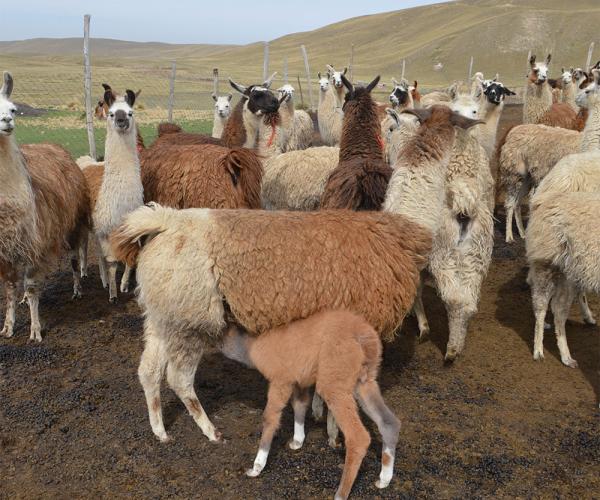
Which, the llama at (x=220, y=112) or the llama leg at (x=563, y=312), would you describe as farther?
the llama at (x=220, y=112)

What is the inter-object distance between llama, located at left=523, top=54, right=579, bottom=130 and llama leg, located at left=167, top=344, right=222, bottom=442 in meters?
8.84

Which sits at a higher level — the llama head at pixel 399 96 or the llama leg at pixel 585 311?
the llama head at pixel 399 96

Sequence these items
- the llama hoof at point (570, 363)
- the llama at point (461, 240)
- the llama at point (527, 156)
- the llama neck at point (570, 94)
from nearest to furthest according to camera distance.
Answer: the llama at point (461, 240) → the llama hoof at point (570, 363) → the llama at point (527, 156) → the llama neck at point (570, 94)

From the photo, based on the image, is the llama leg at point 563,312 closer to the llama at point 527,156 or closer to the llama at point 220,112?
the llama at point 527,156

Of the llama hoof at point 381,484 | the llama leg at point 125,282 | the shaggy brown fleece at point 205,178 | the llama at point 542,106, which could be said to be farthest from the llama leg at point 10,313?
the llama at point 542,106

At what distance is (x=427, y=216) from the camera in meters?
3.67

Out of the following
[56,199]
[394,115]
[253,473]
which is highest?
[394,115]

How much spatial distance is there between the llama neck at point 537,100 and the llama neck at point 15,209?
8.95m

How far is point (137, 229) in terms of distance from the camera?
3.04 meters

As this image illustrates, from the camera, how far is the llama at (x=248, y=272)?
3.01m

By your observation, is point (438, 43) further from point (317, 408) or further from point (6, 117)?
point (317, 408)

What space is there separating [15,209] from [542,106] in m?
9.22

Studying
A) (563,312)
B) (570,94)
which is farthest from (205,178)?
(570,94)

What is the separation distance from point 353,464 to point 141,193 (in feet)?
11.0
